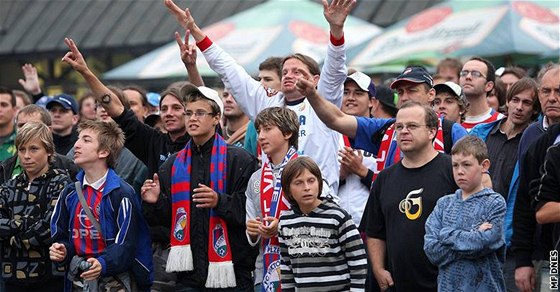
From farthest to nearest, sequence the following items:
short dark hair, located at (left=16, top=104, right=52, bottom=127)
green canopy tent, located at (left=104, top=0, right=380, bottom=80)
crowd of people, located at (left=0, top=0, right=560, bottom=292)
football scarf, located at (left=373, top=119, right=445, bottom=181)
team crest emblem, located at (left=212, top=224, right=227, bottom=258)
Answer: green canopy tent, located at (left=104, top=0, right=380, bottom=80) < short dark hair, located at (left=16, top=104, right=52, bottom=127) < team crest emblem, located at (left=212, top=224, right=227, bottom=258) < football scarf, located at (left=373, top=119, right=445, bottom=181) < crowd of people, located at (left=0, top=0, right=560, bottom=292)

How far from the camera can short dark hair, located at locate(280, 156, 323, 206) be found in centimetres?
687

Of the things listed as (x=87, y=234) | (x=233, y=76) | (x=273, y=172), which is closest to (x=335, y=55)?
(x=273, y=172)

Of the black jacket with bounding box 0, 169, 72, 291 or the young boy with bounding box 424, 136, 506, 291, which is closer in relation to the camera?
the young boy with bounding box 424, 136, 506, 291

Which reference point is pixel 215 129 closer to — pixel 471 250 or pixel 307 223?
pixel 307 223

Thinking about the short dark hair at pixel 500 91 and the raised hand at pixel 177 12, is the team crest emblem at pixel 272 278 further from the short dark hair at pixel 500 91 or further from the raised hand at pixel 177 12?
the short dark hair at pixel 500 91

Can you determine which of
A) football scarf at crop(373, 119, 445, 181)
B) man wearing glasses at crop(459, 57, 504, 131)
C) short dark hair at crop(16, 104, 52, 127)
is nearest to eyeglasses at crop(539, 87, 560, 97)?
football scarf at crop(373, 119, 445, 181)

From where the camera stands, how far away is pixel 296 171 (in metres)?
6.87

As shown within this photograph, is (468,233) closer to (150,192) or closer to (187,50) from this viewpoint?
(150,192)

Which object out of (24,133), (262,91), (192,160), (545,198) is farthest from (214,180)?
(545,198)

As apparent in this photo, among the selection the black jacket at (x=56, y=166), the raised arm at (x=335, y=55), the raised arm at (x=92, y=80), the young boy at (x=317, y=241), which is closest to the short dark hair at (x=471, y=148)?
the young boy at (x=317, y=241)

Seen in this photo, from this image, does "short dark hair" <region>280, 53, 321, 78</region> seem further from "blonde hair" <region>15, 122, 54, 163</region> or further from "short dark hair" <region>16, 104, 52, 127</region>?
"short dark hair" <region>16, 104, 52, 127</region>

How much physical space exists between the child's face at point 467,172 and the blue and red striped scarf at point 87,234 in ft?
8.70

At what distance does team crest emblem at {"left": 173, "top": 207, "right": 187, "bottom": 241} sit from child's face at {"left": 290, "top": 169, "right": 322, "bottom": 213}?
115 centimetres

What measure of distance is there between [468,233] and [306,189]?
1049mm
